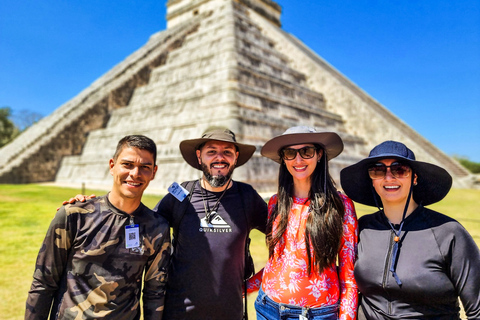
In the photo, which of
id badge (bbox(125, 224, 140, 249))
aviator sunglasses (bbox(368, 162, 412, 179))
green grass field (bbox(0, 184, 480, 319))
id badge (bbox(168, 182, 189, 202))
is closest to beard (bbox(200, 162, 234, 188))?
id badge (bbox(168, 182, 189, 202))

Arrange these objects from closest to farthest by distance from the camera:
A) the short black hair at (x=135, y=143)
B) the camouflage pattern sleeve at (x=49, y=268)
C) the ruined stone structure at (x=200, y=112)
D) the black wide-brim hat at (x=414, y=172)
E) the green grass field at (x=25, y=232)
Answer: the camouflage pattern sleeve at (x=49, y=268)
the black wide-brim hat at (x=414, y=172)
the short black hair at (x=135, y=143)
the green grass field at (x=25, y=232)
the ruined stone structure at (x=200, y=112)

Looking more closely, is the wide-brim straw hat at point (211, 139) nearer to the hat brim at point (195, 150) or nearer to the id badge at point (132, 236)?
the hat brim at point (195, 150)

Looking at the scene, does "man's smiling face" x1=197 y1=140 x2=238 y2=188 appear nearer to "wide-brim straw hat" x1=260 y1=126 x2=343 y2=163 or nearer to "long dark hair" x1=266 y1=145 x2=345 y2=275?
"wide-brim straw hat" x1=260 y1=126 x2=343 y2=163

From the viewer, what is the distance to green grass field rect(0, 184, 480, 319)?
10.9 feet

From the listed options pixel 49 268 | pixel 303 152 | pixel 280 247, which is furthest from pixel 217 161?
pixel 49 268

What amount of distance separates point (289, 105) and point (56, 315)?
12.2 metres

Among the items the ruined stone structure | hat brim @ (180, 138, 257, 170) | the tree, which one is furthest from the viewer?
the tree

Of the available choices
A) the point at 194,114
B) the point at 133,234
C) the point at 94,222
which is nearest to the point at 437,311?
the point at 133,234

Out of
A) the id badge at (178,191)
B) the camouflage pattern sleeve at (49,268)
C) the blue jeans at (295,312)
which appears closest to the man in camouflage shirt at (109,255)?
the camouflage pattern sleeve at (49,268)

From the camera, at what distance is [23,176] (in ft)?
43.9

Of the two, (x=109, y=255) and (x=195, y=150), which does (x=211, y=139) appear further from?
(x=109, y=255)

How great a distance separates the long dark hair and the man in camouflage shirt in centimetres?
85

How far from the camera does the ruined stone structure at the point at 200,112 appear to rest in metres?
10.4

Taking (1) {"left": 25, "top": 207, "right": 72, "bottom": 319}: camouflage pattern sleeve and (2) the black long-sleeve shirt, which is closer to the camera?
(2) the black long-sleeve shirt
